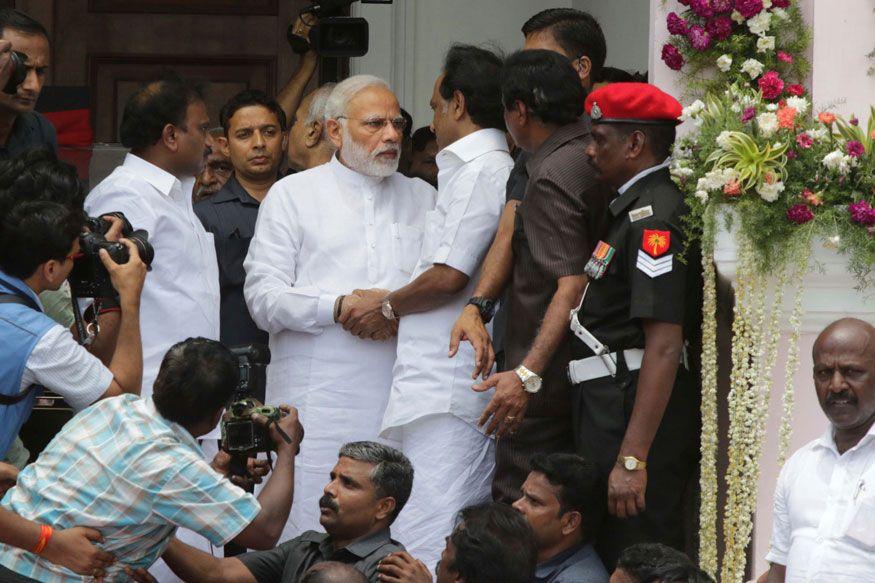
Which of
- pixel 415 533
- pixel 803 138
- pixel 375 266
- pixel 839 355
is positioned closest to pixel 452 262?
pixel 375 266

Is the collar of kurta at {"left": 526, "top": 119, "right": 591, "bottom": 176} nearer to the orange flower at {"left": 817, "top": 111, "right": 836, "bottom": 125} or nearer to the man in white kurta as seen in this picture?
the man in white kurta

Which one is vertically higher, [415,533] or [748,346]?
[748,346]

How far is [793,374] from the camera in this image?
4.51 metres

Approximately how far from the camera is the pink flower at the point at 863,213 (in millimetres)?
4383

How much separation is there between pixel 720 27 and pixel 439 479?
161 cm

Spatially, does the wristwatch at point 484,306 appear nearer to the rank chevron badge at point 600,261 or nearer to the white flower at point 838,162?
the rank chevron badge at point 600,261

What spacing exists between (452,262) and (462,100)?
580 millimetres

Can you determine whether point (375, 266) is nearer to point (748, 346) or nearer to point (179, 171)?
point (179, 171)

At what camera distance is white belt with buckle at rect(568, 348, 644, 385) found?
177 inches

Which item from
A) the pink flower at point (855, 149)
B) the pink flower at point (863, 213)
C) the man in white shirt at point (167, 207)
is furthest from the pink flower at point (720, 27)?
the man in white shirt at point (167, 207)

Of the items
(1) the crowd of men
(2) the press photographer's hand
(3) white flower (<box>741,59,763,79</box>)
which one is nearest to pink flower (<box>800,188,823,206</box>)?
(1) the crowd of men

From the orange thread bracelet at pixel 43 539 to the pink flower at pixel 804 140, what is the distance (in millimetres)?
2209

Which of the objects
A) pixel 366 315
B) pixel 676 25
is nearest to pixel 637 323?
pixel 676 25

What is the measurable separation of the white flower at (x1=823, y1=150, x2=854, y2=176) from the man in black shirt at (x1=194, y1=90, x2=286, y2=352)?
2.30 metres
